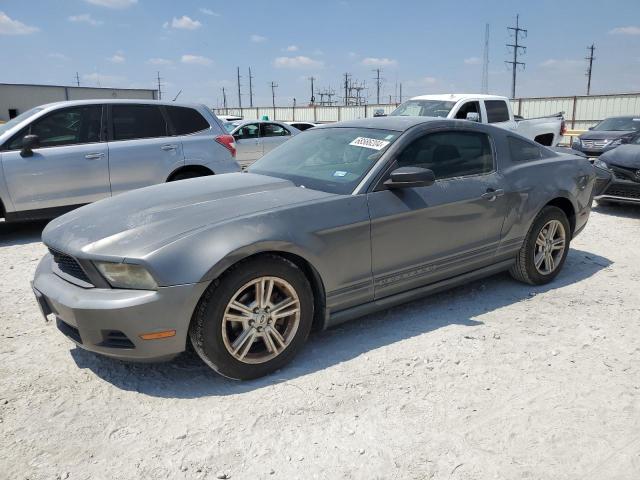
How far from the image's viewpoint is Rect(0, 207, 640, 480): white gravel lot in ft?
8.11

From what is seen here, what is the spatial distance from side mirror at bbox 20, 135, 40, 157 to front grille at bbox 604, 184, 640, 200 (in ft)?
26.4

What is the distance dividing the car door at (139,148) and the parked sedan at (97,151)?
1 cm

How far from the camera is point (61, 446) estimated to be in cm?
259

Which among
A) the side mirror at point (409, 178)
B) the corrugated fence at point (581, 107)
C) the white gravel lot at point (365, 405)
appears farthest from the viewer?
the corrugated fence at point (581, 107)

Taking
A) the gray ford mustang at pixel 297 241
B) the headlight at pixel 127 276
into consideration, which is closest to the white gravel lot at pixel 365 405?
the gray ford mustang at pixel 297 241

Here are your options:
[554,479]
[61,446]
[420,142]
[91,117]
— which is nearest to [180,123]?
[91,117]

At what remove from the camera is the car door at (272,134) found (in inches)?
571

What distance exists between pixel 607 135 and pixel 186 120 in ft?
40.2

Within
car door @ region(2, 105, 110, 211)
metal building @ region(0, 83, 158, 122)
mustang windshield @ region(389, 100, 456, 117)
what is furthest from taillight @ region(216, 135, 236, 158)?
metal building @ region(0, 83, 158, 122)

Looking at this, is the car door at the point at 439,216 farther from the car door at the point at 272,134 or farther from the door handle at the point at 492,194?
→ the car door at the point at 272,134

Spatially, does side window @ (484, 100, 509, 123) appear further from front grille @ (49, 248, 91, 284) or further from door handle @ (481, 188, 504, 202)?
front grille @ (49, 248, 91, 284)

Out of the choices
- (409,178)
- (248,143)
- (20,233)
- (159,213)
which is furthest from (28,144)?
(248,143)

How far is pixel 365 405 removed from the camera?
2.94 meters

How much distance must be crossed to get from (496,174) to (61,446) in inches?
141
